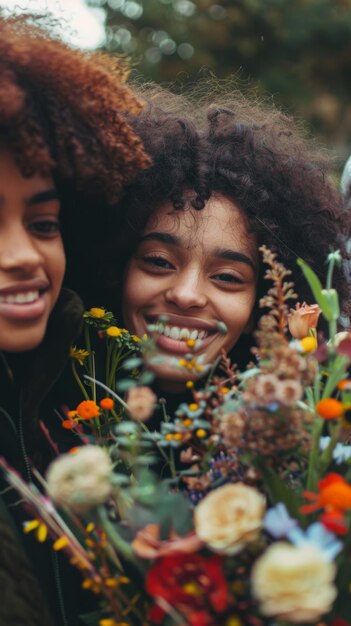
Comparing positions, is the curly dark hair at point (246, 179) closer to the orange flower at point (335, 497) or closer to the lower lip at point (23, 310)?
the lower lip at point (23, 310)

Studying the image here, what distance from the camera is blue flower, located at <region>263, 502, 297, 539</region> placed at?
3.57ft

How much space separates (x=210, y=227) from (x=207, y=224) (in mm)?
11

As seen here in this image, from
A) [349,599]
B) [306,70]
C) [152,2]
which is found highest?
[152,2]

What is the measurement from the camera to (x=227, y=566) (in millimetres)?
1107

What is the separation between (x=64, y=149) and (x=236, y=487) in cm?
83

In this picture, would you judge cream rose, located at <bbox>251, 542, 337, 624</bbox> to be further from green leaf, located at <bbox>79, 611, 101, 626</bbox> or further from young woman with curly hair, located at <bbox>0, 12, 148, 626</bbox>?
young woman with curly hair, located at <bbox>0, 12, 148, 626</bbox>

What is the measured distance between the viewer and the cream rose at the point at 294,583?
968mm

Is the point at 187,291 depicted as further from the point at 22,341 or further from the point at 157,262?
the point at 22,341

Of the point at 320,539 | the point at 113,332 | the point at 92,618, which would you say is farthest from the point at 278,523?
the point at 113,332

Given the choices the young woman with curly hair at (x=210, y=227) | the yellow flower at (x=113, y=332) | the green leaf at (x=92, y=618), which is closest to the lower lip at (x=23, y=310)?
the yellow flower at (x=113, y=332)

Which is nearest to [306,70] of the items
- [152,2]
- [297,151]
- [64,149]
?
[152,2]

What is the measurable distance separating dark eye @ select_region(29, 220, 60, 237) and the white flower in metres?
0.72

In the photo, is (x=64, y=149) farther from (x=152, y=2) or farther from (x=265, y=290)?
(x=152, y=2)

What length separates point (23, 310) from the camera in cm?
160
